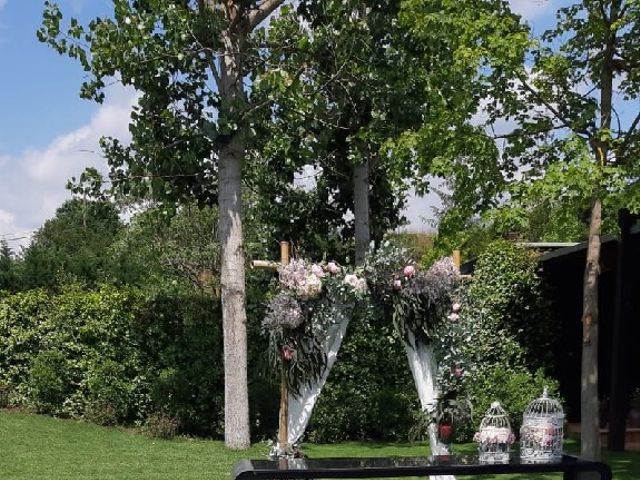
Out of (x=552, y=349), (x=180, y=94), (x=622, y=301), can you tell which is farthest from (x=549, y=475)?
(x=180, y=94)

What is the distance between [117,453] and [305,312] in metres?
4.70

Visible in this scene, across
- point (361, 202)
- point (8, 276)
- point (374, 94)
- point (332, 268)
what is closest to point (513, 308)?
point (361, 202)

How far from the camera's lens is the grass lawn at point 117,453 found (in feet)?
32.6

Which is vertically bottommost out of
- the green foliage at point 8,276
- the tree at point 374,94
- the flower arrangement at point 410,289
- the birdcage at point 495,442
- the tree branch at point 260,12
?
the birdcage at point 495,442

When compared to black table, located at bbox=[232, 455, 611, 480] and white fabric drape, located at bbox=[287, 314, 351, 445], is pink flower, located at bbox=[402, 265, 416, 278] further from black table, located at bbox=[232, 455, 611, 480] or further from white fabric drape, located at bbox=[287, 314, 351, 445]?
black table, located at bbox=[232, 455, 611, 480]

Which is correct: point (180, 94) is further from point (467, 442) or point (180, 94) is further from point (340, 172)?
point (467, 442)

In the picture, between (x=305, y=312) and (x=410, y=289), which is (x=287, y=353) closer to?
(x=305, y=312)

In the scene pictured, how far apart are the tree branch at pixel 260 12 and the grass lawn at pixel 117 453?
20.1 ft

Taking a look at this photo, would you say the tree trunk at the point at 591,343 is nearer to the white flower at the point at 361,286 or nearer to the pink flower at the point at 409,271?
the pink flower at the point at 409,271

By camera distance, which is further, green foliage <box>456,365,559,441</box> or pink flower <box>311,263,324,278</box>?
green foliage <box>456,365,559,441</box>

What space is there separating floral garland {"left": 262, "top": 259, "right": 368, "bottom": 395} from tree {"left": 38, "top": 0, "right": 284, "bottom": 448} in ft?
15.8

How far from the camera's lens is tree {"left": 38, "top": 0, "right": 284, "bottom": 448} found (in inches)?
476

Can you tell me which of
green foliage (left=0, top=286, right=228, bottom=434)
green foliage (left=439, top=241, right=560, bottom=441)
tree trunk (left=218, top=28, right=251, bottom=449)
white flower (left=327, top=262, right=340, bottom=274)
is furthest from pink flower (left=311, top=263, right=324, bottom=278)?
green foliage (left=439, top=241, right=560, bottom=441)

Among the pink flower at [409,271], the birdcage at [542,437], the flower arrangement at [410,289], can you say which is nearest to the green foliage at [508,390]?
the flower arrangement at [410,289]
